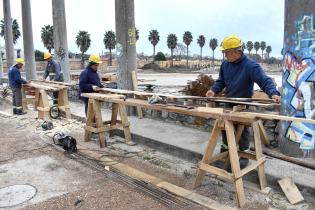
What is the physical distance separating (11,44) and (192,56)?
8728 centimetres

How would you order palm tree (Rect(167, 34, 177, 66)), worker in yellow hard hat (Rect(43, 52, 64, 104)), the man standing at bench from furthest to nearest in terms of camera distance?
1. palm tree (Rect(167, 34, 177, 66))
2. worker in yellow hard hat (Rect(43, 52, 64, 104))
3. the man standing at bench

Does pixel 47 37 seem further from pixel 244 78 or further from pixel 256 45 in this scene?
pixel 244 78

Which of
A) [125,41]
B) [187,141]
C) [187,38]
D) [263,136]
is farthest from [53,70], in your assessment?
[187,38]

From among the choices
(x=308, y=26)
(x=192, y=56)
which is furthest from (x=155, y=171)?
(x=192, y=56)

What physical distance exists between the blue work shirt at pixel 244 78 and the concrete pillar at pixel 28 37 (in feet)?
52.9

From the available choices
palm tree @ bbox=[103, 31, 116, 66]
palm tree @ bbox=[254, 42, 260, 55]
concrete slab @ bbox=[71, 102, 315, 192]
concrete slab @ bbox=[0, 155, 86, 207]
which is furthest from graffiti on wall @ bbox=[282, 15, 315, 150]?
palm tree @ bbox=[254, 42, 260, 55]

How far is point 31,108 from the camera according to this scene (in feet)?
44.7

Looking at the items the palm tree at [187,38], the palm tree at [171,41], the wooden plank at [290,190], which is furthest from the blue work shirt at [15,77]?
the palm tree at [187,38]

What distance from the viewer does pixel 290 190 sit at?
4.76 meters

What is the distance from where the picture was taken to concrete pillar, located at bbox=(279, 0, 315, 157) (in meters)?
5.28

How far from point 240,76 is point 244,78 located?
0.21 feet

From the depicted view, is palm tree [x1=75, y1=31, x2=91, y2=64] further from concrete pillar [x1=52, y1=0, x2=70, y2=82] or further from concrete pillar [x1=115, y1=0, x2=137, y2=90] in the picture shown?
concrete pillar [x1=115, y1=0, x2=137, y2=90]

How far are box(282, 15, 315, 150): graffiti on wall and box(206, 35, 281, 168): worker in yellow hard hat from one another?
0.67 meters

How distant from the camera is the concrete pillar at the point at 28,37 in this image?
19062 millimetres
